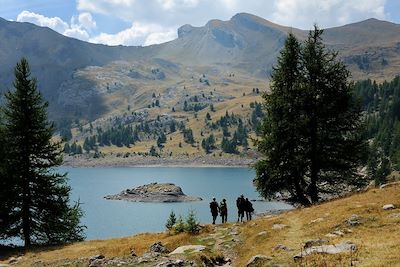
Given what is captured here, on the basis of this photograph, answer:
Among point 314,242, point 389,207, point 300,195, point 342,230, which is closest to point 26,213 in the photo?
point 300,195

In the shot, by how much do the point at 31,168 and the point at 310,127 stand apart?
27.5 meters

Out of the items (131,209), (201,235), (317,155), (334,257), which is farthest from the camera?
(131,209)

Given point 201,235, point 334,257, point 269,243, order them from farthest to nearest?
point 201,235, point 269,243, point 334,257

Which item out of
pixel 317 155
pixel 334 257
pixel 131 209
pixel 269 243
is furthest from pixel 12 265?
pixel 131 209

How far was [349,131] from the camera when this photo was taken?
42.6 meters

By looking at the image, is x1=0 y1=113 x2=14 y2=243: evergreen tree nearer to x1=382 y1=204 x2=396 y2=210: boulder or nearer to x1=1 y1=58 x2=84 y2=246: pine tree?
x1=1 y1=58 x2=84 y2=246: pine tree

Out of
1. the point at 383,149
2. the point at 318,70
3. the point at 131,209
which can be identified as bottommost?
the point at 131,209

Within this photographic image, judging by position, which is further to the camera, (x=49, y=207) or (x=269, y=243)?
(x=49, y=207)

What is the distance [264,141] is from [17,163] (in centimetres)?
2396

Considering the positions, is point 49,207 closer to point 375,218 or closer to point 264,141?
point 264,141

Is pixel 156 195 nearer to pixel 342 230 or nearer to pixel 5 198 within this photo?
pixel 5 198

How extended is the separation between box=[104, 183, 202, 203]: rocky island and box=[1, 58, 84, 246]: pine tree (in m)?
116

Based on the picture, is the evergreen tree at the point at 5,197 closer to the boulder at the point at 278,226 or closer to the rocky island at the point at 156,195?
the boulder at the point at 278,226

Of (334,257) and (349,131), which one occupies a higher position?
(349,131)
